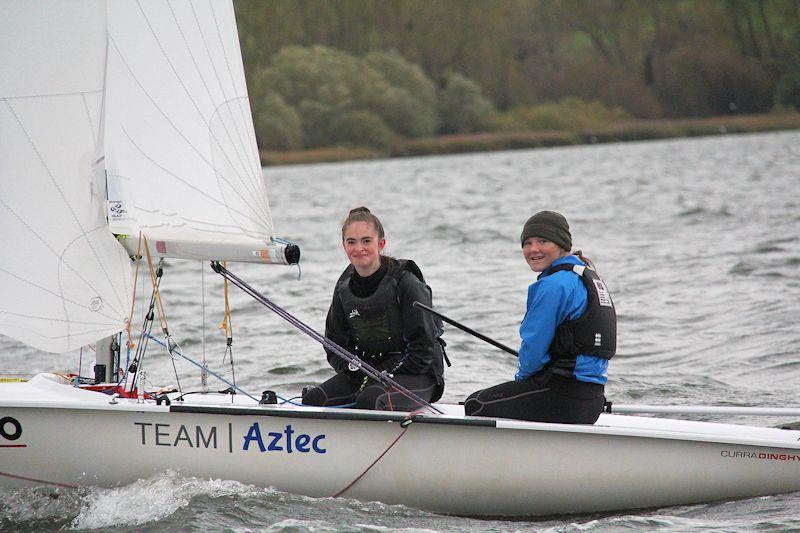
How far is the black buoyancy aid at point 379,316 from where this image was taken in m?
4.65

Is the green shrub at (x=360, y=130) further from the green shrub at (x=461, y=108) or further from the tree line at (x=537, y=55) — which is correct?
the green shrub at (x=461, y=108)

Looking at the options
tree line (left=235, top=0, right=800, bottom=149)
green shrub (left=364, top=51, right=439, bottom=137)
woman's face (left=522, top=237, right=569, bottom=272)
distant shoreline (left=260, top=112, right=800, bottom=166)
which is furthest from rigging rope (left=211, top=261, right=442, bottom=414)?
green shrub (left=364, top=51, right=439, bottom=137)

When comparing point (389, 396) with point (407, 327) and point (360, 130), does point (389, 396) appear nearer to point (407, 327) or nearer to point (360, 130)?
point (407, 327)

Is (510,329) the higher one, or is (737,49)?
(737,49)

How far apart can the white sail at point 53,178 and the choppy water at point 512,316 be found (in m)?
0.76

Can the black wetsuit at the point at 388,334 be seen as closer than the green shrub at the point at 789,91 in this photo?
Yes

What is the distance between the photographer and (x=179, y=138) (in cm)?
470

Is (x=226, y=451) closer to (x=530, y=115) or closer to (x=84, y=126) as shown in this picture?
(x=84, y=126)

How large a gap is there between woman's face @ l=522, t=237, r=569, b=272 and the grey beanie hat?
2 centimetres

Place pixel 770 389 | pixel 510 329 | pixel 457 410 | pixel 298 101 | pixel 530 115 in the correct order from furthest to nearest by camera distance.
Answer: pixel 530 115
pixel 298 101
pixel 510 329
pixel 770 389
pixel 457 410

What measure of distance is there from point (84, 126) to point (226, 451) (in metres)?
1.48

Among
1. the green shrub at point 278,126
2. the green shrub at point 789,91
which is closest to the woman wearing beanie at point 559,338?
the green shrub at point 278,126

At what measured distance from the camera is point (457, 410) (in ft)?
16.0

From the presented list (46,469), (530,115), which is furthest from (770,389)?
(530,115)
